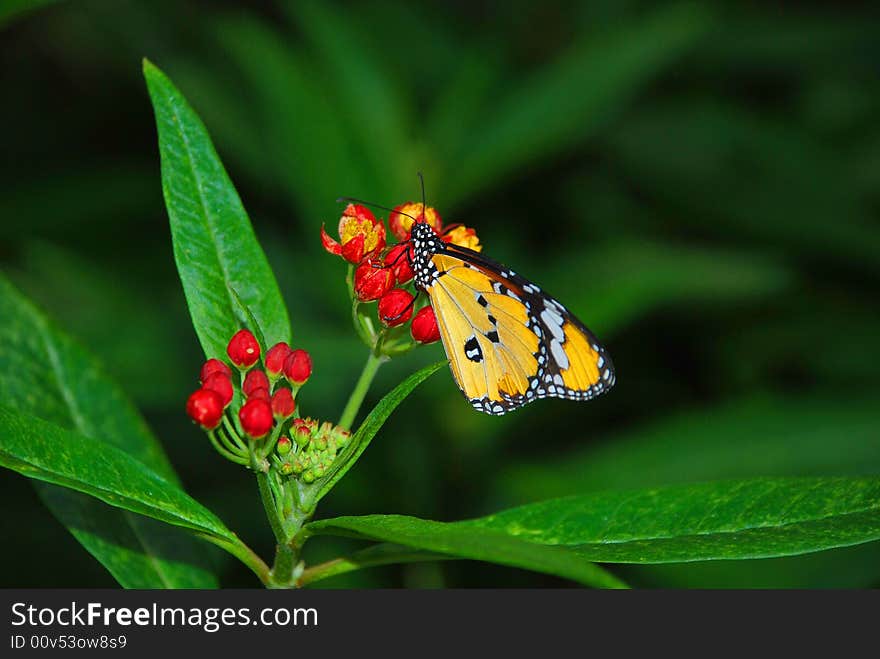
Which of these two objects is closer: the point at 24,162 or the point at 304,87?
the point at 304,87

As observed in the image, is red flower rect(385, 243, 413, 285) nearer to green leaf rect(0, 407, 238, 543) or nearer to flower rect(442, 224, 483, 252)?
flower rect(442, 224, 483, 252)

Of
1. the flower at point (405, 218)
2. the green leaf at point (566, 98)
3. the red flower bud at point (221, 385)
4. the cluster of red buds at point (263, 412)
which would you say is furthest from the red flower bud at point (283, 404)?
the green leaf at point (566, 98)

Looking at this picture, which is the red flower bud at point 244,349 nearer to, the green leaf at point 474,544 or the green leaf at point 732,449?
the green leaf at point 474,544

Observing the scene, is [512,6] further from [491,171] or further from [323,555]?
[323,555]

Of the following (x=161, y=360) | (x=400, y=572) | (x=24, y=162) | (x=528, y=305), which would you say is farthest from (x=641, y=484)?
(x=24, y=162)

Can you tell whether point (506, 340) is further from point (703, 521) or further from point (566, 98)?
point (566, 98)

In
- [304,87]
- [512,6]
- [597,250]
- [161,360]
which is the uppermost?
[512,6]
